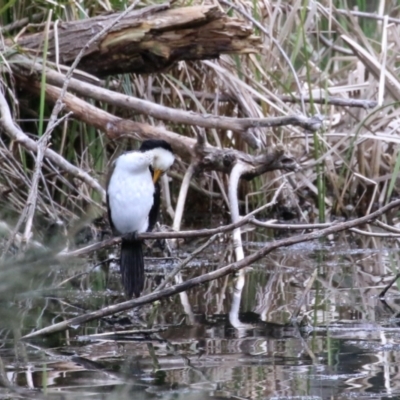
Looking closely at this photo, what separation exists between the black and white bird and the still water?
136 mm

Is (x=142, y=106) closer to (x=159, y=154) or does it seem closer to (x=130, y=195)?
(x=130, y=195)

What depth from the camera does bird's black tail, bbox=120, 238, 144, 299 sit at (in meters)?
3.58

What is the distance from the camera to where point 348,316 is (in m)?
3.15

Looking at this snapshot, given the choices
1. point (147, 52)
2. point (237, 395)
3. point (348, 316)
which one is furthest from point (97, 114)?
point (237, 395)

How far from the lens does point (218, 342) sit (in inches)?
110

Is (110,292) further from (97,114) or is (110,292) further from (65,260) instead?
(65,260)

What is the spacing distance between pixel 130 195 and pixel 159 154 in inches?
13.7

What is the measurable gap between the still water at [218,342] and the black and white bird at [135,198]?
14 cm

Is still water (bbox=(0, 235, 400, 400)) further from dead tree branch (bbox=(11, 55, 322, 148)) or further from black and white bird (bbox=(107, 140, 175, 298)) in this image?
dead tree branch (bbox=(11, 55, 322, 148))

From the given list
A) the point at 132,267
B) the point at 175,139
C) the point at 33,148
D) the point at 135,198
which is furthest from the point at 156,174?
the point at 175,139

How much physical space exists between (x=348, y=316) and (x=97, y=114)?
1981mm

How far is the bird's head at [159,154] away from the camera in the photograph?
11.7 ft

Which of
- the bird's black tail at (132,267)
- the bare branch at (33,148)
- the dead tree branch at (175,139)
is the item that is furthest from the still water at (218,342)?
the dead tree branch at (175,139)

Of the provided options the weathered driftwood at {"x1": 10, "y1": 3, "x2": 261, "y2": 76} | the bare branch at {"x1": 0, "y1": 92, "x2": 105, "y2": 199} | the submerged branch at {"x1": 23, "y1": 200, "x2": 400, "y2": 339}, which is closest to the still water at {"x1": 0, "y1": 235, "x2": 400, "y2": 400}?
the submerged branch at {"x1": 23, "y1": 200, "x2": 400, "y2": 339}
